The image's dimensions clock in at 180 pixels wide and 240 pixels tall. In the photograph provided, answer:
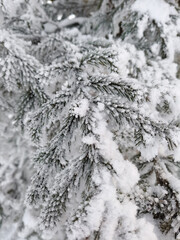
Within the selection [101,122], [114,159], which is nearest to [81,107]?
[101,122]

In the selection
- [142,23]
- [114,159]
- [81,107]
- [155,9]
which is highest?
[155,9]

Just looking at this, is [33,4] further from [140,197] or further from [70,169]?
[140,197]

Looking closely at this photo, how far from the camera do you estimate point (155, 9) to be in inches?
83.6

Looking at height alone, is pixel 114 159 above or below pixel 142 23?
below

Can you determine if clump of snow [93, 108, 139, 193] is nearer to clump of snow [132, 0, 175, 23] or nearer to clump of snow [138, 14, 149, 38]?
clump of snow [138, 14, 149, 38]

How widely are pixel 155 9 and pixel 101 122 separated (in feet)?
4.46

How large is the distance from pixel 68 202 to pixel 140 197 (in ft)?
1.62

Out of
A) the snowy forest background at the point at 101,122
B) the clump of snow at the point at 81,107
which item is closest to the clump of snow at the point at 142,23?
the snowy forest background at the point at 101,122

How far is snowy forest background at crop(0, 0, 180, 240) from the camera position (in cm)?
120

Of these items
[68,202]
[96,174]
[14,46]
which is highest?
[14,46]

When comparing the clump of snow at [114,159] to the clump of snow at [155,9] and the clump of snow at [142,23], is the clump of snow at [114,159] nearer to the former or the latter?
the clump of snow at [142,23]

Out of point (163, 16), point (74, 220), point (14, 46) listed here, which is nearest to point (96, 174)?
point (74, 220)

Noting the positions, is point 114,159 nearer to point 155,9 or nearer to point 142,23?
point 142,23

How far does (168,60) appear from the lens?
7.16ft
